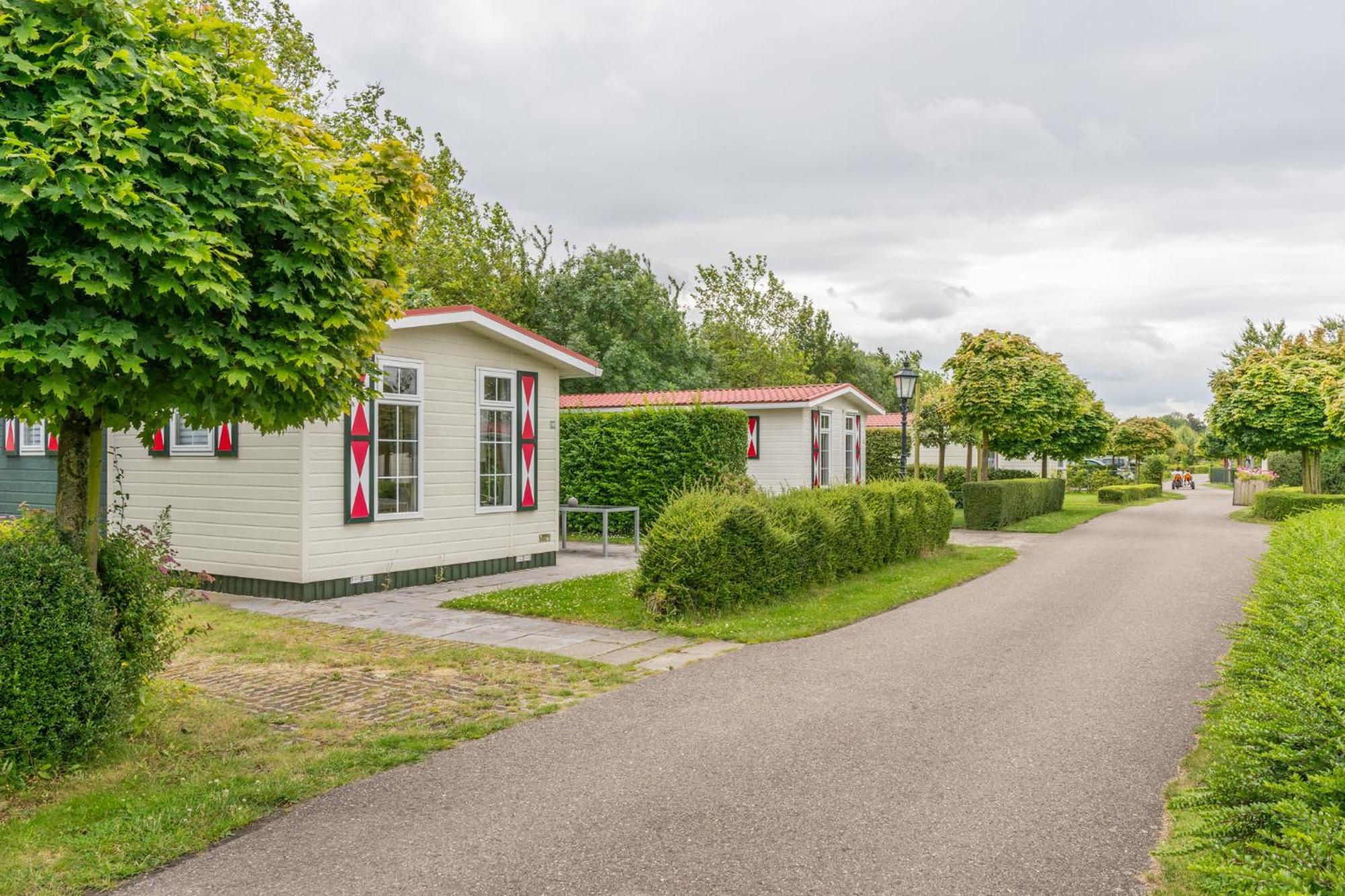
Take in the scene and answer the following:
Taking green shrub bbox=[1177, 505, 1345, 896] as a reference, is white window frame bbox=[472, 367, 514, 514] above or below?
above

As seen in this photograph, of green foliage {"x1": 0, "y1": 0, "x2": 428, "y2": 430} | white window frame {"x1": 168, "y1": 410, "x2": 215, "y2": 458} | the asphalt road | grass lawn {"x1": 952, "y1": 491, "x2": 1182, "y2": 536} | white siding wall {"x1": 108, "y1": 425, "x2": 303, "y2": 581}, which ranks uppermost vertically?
green foliage {"x1": 0, "y1": 0, "x2": 428, "y2": 430}

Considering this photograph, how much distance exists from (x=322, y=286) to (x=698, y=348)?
29.2 meters

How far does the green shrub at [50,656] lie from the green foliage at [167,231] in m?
0.70

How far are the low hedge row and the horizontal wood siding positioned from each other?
367 inches

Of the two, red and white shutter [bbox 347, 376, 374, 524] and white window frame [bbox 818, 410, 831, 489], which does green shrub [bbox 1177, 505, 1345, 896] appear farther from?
white window frame [bbox 818, 410, 831, 489]

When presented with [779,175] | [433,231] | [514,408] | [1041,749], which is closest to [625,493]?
[514,408]

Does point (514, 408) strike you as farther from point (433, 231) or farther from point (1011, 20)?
point (433, 231)

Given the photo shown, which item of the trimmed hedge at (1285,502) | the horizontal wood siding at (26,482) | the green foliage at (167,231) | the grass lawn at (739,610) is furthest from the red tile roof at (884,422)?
the green foliage at (167,231)

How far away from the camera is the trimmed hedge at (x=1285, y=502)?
19469 mm

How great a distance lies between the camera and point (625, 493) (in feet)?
54.3

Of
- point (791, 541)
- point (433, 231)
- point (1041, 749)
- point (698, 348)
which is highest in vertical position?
point (433, 231)

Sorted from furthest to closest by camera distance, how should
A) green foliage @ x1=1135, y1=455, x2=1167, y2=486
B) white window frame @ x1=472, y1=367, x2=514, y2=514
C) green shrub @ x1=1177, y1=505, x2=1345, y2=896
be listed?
1. green foliage @ x1=1135, y1=455, x2=1167, y2=486
2. white window frame @ x1=472, y1=367, x2=514, y2=514
3. green shrub @ x1=1177, y1=505, x2=1345, y2=896

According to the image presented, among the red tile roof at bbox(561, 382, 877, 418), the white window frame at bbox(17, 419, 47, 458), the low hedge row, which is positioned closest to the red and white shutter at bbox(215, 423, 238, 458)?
the white window frame at bbox(17, 419, 47, 458)

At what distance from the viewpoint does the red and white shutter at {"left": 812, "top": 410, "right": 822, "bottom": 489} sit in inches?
763
